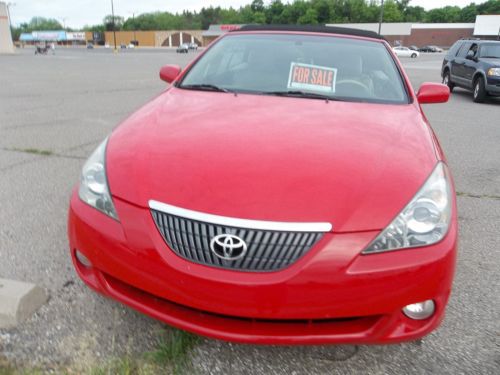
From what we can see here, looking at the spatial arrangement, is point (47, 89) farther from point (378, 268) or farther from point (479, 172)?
point (378, 268)

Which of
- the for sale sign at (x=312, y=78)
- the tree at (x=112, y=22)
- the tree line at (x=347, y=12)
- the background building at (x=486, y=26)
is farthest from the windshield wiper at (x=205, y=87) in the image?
the tree at (x=112, y=22)

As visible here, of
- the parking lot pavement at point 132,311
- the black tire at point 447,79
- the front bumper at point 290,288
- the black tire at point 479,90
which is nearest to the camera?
the front bumper at point 290,288

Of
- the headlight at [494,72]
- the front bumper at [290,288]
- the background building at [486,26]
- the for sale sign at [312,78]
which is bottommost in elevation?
the front bumper at [290,288]

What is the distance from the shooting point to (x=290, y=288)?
5.13 feet

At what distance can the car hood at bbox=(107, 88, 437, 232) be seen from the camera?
5.52 ft

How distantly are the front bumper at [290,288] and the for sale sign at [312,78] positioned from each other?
142 centimetres

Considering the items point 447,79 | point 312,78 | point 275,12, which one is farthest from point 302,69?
point 275,12

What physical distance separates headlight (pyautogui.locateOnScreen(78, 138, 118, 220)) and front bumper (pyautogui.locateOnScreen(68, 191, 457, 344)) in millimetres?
51

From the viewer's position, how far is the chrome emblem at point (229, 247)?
160 centimetres

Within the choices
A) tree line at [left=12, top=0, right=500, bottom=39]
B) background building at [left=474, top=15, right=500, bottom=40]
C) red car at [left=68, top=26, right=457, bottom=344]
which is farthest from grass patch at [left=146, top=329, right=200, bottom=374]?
tree line at [left=12, top=0, right=500, bottom=39]

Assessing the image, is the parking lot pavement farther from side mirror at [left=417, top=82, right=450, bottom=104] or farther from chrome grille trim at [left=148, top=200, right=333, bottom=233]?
side mirror at [left=417, top=82, right=450, bottom=104]

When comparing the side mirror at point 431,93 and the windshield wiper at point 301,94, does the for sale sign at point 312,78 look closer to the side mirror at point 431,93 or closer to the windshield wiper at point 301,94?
the windshield wiper at point 301,94

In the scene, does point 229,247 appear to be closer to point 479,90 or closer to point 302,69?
point 302,69

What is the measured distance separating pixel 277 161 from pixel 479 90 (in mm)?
10649
